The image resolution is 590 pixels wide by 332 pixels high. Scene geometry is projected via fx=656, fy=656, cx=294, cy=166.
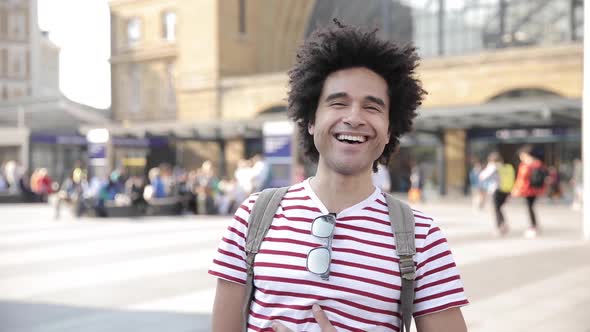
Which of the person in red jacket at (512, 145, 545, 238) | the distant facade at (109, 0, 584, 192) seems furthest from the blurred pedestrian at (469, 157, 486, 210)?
the person in red jacket at (512, 145, 545, 238)

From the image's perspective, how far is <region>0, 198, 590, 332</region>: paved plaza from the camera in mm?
5719

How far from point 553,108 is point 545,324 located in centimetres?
1978

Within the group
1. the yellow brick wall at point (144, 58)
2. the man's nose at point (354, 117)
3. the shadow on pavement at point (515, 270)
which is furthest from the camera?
the yellow brick wall at point (144, 58)

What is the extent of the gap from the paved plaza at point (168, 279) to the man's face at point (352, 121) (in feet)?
12.6

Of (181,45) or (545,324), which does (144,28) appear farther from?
(545,324)

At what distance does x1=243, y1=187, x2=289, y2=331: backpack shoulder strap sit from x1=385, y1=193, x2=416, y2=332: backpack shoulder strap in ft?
1.15

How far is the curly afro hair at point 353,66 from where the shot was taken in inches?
76.7

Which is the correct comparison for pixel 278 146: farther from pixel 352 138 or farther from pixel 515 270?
pixel 352 138

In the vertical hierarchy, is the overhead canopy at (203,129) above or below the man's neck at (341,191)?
above

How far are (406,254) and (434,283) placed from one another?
0.40 ft

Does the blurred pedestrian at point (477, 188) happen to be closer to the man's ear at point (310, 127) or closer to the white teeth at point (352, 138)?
the man's ear at point (310, 127)

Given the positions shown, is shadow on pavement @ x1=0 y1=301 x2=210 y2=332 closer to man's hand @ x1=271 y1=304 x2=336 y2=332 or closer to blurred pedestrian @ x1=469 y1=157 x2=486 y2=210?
man's hand @ x1=271 y1=304 x2=336 y2=332

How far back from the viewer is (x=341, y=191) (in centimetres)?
191

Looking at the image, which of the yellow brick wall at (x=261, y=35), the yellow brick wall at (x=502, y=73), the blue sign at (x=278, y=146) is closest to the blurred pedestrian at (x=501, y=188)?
the blue sign at (x=278, y=146)
